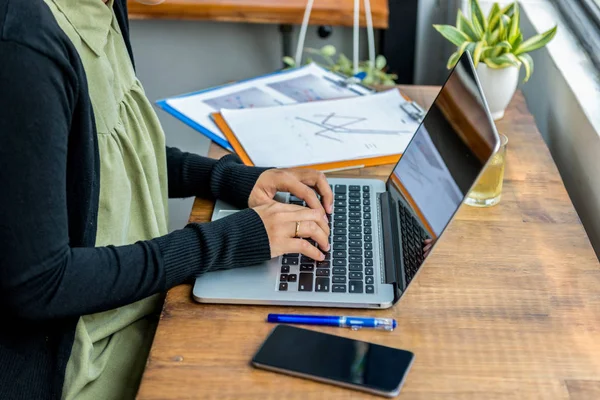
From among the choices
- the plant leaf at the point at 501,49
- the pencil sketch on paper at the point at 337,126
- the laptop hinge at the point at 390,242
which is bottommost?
the pencil sketch on paper at the point at 337,126

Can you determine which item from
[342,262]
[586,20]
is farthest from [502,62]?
[342,262]

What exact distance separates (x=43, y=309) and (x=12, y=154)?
0.18 meters

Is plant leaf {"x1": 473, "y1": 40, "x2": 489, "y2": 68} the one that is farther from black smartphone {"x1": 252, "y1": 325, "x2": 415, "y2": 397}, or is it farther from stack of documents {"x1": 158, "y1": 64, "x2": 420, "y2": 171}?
black smartphone {"x1": 252, "y1": 325, "x2": 415, "y2": 397}

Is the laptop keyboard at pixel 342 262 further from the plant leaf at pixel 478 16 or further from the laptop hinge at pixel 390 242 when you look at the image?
the plant leaf at pixel 478 16

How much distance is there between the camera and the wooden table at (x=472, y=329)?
0.70 m

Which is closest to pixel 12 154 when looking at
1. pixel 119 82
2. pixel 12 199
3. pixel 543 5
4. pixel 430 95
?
pixel 12 199

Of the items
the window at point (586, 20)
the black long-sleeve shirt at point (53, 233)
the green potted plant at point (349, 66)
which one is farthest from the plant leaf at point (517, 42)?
the black long-sleeve shirt at point (53, 233)

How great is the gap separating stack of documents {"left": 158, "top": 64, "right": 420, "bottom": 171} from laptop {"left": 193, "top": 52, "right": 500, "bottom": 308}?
176 millimetres

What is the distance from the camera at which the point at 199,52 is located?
2082mm

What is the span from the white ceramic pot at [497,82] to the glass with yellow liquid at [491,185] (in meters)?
0.23

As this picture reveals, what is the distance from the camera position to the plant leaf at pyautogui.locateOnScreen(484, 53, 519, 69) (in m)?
1.19

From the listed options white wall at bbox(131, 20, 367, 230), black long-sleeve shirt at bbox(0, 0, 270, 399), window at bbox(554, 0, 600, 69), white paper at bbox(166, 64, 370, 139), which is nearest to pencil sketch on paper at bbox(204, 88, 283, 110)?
white paper at bbox(166, 64, 370, 139)

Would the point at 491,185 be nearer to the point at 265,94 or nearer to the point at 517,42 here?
the point at 517,42

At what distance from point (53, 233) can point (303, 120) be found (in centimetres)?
62
